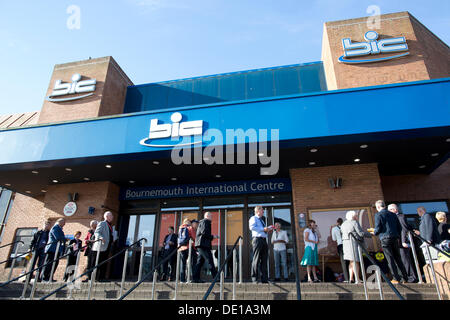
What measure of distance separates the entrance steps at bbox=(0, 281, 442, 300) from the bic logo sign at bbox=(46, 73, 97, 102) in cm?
816

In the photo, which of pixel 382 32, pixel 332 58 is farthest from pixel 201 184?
pixel 382 32

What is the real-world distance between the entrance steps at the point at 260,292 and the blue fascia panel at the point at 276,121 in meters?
3.57

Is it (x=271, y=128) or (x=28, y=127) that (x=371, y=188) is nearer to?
(x=271, y=128)

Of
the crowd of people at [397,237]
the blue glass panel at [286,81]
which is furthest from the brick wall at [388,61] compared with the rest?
the crowd of people at [397,237]

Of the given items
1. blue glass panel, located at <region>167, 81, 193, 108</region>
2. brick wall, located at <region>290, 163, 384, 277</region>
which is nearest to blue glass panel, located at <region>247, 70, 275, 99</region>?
blue glass panel, located at <region>167, 81, 193, 108</region>

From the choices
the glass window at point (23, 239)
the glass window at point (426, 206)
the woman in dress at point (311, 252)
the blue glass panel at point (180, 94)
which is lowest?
the woman in dress at point (311, 252)

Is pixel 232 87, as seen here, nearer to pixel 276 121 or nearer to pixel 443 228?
pixel 276 121

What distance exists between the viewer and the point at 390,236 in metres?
6.31

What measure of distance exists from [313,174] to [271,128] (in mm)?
2946

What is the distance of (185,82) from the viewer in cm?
1333

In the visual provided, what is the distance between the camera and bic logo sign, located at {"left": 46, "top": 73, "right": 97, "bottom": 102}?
1272cm

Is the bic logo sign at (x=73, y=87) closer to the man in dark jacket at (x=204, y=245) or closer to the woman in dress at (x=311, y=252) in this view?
the man in dark jacket at (x=204, y=245)

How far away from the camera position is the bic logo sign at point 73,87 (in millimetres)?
12719

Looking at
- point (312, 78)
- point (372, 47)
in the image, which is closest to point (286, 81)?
point (312, 78)
